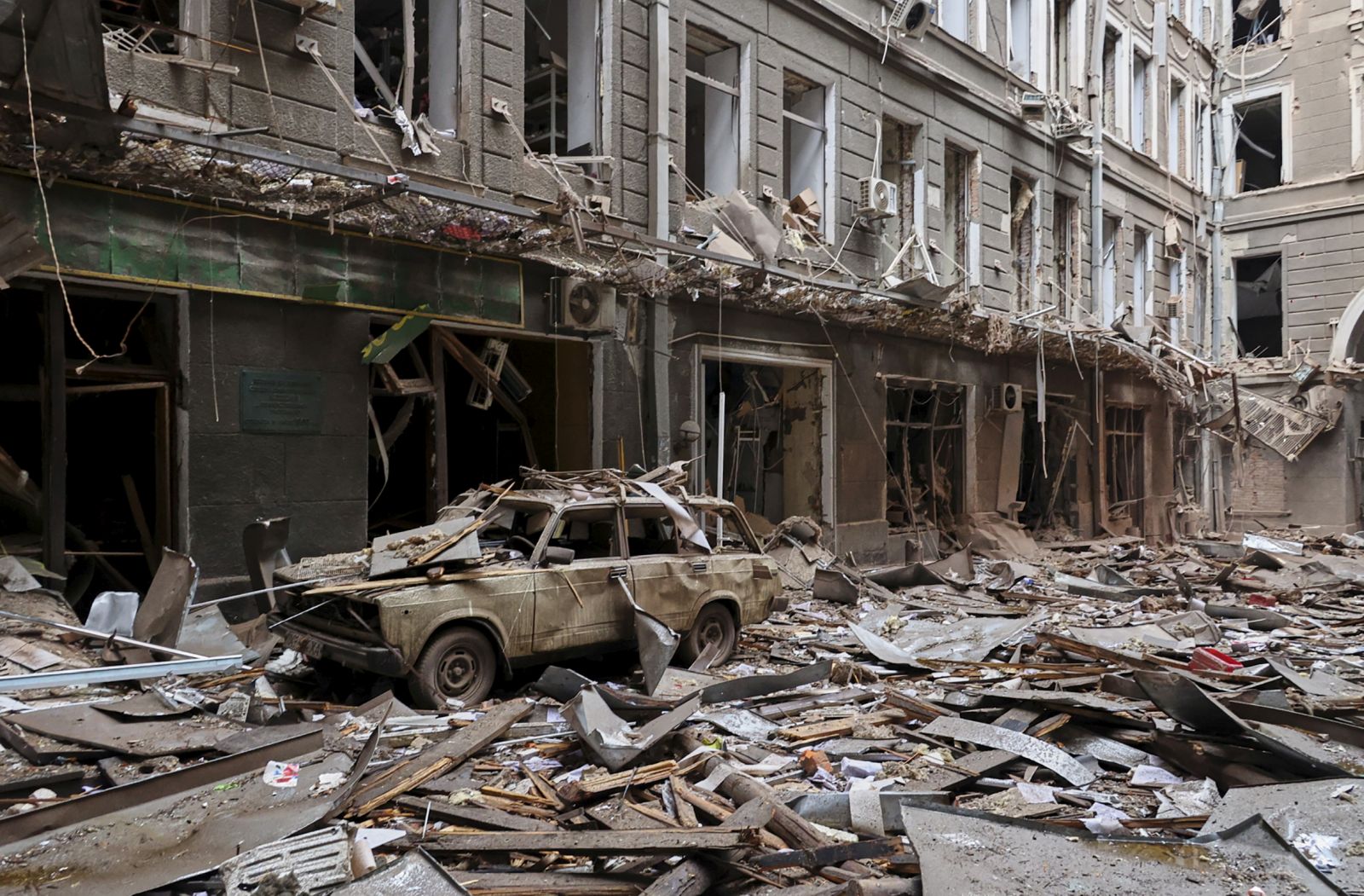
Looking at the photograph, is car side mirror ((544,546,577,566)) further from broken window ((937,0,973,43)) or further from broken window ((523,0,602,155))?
broken window ((937,0,973,43))

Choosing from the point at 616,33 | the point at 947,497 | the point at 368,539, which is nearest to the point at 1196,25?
the point at 947,497

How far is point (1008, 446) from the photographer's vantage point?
63.1ft

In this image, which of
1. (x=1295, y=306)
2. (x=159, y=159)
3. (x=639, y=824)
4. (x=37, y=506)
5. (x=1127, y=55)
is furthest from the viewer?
(x=1295, y=306)

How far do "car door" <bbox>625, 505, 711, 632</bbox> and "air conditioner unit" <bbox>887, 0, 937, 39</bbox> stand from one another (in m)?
11.2

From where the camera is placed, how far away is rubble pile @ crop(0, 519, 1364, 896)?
415cm

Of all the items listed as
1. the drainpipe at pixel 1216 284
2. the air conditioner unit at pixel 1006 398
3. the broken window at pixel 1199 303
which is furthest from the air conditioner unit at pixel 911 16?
the drainpipe at pixel 1216 284

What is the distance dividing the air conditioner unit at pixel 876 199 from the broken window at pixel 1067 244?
7.63m

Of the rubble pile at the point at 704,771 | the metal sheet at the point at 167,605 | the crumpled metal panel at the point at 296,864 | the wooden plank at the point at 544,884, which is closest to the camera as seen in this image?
the crumpled metal panel at the point at 296,864

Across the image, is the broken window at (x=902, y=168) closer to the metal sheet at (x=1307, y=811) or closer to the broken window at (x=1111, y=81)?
the broken window at (x=1111, y=81)

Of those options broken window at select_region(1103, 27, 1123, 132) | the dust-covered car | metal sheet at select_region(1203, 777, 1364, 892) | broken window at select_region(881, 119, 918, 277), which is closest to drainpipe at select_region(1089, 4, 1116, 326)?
broken window at select_region(1103, 27, 1123, 132)

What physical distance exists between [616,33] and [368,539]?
273 inches

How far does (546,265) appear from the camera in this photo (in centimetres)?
1143

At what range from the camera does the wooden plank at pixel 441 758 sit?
4.93m

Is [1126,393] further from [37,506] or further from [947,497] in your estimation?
[37,506]
